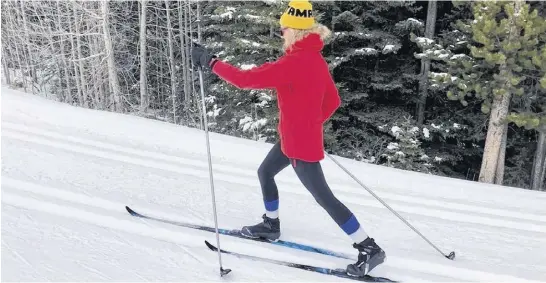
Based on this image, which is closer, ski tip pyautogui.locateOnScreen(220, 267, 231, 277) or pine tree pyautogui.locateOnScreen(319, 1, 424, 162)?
ski tip pyautogui.locateOnScreen(220, 267, 231, 277)

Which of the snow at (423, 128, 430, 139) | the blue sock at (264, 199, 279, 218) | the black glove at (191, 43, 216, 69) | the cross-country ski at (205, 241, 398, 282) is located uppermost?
the black glove at (191, 43, 216, 69)

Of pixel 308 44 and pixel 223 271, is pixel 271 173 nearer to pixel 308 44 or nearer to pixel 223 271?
pixel 223 271

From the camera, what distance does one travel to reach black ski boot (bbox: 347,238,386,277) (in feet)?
10.2

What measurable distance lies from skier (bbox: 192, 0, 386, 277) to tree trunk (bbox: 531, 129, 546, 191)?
1141 centimetres

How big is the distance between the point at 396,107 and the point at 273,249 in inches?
441

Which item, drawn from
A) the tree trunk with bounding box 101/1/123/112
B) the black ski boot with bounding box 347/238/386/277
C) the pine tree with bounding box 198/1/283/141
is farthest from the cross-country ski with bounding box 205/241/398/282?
the tree trunk with bounding box 101/1/123/112

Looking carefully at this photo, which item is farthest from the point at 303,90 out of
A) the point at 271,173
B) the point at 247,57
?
the point at 247,57

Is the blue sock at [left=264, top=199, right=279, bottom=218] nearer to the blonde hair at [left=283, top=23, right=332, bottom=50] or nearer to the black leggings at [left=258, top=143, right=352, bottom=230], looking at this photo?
the black leggings at [left=258, top=143, right=352, bottom=230]

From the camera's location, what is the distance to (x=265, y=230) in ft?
11.8

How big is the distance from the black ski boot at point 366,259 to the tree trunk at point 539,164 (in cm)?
1131

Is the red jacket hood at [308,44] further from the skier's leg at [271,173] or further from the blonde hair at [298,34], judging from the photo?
the skier's leg at [271,173]

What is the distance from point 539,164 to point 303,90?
1233 cm

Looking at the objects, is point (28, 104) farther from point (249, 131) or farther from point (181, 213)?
point (249, 131)

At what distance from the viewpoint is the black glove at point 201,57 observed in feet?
10.2
